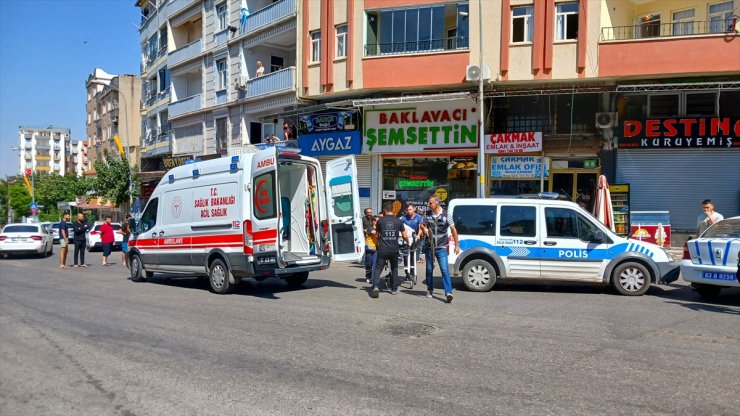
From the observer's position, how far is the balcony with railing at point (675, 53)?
1702 centimetres

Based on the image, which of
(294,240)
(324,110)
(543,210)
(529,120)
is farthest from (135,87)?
(543,210)

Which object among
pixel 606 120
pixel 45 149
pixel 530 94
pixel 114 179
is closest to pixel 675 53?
pixel 606 120

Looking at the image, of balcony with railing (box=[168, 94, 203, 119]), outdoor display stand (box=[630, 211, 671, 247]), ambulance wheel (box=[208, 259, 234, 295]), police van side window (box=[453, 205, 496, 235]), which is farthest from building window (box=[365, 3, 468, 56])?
balcony with railing (box=[168, 94, 203, 119])

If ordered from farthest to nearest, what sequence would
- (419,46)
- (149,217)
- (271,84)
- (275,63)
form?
(275,63)
(271,84)
(419,46)
(149,217)

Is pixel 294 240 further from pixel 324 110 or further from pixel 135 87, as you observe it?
pixel 135 87

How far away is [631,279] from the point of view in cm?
1069

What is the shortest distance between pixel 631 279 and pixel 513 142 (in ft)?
33.5

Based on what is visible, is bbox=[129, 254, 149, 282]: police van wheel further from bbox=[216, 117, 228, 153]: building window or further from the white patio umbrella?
bbox=[216, 117, 228, 153]: building window

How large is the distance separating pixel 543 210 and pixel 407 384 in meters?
6.64

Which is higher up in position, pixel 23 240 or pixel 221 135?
pixel 221 135

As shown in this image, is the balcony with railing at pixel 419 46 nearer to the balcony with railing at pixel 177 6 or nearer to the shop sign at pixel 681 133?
the shop sign at pixel 681 133

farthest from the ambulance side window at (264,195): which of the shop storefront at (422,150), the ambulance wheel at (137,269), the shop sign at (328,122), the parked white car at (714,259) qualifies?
the shop sign at (328,122)

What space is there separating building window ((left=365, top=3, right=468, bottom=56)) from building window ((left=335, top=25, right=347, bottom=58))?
111cm

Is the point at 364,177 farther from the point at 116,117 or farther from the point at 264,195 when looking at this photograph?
the point at 116,117
